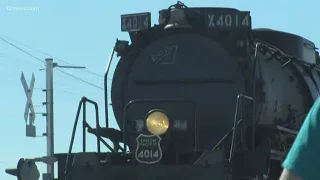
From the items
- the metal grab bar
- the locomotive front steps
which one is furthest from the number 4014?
the locomotive front steps

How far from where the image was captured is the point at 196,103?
8.31 metres

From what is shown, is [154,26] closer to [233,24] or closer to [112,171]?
[233,24]

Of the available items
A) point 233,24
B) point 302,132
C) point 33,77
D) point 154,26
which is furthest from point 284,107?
point 33,77

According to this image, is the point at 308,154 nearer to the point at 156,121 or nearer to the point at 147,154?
the point at 147,154

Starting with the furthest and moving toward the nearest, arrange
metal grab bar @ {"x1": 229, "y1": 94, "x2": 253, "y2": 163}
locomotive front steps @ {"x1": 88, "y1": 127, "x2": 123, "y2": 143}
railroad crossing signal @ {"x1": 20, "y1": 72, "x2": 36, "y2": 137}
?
railroad crossing signal @ {"x1": 20, "y1": 72, "x2": 36, "y2": 137}, locomotive front steps @ {"x1": 88, "y1": 127, "x2": 123, "y2": 143}, metal grab bar @ {"x1": 229, "y1": 94, "x2": 253, "y2": 163}

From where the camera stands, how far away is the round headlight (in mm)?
7672

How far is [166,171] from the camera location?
7199mm

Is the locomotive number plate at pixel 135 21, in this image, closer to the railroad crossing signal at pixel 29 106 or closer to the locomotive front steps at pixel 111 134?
the locomotive front steps at pixel 111 134

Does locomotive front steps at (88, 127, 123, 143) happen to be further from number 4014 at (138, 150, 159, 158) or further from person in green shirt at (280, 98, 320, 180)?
person in green shirt at (280, 98, 320, 180)

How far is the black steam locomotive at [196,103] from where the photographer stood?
739cm

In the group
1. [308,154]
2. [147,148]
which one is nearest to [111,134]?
[147,148]

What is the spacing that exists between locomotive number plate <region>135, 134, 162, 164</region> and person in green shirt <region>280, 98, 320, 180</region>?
5088mm

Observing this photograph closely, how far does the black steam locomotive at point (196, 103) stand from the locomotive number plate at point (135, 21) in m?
0.01

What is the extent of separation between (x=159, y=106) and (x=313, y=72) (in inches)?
117
